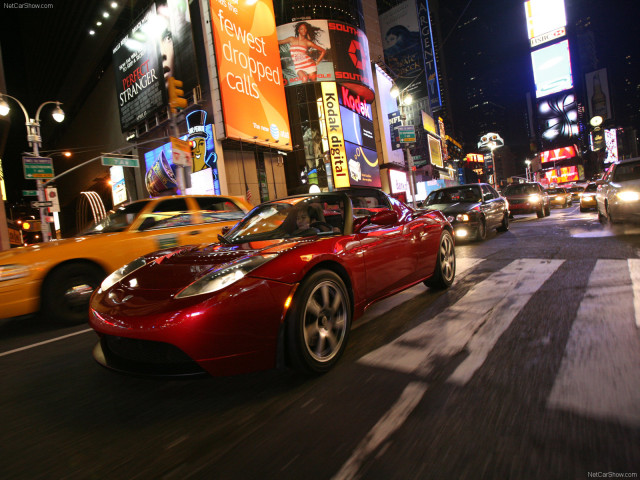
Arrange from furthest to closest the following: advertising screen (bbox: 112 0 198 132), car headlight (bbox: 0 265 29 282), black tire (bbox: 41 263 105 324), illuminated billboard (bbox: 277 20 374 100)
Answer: illuminated billboard (bbox: 277 20 374 100)
advertising screen (bbox: 112 0 198 132)
black tire (bbox: 41 263 105 324)
car headlight (bbox: 0 265 29 282)

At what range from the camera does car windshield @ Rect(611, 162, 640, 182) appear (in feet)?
25.2

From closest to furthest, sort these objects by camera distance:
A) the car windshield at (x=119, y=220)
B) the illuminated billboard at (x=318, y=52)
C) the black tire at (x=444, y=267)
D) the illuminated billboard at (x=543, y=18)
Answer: the black tire at (x=444, y=267)
the car windshield at (x=119, y=220)
the illuminated billboard at (x=318, y=52)
the illuminated billboard at (x=543, y=18)

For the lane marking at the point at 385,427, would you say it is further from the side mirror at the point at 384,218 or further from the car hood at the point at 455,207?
the car hood at the point at 455,207

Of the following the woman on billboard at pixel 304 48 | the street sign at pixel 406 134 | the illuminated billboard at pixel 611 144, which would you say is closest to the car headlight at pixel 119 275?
the street sign at pixel 406 134

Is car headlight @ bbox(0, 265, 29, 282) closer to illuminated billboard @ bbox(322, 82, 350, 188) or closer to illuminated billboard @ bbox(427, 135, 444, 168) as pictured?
illuminated billboard @ bbox(322, 82, 350, 188)

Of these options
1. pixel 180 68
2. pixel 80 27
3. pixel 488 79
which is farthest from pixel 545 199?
pixel 488 79

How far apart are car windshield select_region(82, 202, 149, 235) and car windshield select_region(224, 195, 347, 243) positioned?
252cm

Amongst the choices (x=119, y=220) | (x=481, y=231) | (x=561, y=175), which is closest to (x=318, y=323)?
(x=119, y=220)

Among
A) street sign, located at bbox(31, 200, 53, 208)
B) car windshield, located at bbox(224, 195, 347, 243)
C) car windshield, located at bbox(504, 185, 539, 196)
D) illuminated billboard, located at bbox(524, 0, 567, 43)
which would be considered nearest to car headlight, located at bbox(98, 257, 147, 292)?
car windshield, located at bbox(224, 195, 347, 243)

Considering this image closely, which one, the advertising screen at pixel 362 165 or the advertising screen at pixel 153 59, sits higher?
the advertising screen at pixel 153 59

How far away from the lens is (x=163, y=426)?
6.19ft

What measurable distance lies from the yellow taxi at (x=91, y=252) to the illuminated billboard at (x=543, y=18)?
11127 centimetres

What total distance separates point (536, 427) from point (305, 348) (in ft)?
4.22

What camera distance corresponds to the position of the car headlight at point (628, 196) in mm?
6943
